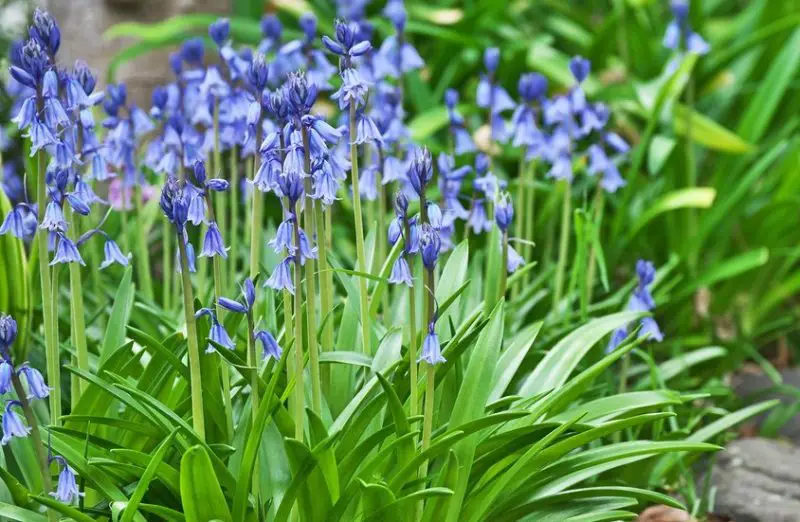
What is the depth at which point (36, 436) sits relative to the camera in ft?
8.14

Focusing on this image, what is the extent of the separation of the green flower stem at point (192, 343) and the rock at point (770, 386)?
9.25 feet

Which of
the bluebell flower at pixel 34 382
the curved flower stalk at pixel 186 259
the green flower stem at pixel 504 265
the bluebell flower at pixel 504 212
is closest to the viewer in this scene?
the curved flower stalk at pixel 186 259

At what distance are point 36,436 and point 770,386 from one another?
11.7 ft

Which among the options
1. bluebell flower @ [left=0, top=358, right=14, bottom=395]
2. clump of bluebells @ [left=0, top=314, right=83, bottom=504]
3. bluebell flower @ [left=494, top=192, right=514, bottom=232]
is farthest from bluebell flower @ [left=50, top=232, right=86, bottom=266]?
bluebell flower @ [left=494, top=192, right=514, bottom=232]

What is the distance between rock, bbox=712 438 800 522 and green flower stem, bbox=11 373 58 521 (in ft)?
A: 7.92

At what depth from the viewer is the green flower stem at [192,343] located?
2.40 metres

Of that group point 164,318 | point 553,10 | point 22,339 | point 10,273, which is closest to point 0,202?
point 10,273

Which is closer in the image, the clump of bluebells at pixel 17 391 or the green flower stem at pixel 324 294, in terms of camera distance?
the clump of bluebells at pixel 17 391

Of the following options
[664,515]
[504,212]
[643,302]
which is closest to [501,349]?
[643,302]

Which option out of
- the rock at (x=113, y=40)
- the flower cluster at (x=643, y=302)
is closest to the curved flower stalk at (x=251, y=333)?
the flower cluster at (x=643, y=302)

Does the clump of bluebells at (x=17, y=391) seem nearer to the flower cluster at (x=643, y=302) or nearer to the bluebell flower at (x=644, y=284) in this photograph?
the flower cluster at (x=643, y=302)

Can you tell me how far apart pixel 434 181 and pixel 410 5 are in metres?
1.64

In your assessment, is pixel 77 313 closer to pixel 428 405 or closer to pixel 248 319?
pixel 248 319

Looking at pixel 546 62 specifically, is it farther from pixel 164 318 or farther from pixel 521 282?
pixel 164 318
